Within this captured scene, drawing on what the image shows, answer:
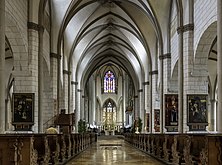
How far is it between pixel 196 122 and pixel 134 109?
3126cm

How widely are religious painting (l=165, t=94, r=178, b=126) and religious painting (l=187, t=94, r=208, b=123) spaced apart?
3.69m

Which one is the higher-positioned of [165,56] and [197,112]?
[165,56]

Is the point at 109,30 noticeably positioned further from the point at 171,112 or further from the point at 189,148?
the point at 189,148

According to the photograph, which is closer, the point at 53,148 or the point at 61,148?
the point at 53,148

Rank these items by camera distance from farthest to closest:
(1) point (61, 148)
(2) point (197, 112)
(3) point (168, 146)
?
(2) point (197, 112) < (3) point (168, 146) < (1) point (61, 148)

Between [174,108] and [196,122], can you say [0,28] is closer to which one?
[196,122]

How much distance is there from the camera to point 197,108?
18.8 m

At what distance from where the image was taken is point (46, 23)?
80.1 feet

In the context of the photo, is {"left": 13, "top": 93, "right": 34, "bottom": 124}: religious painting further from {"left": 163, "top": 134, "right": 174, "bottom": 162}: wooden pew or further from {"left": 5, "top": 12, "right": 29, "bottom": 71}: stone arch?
{"left": 163, "top": 134, "right": 174, "bottom": 162}: wooden pew

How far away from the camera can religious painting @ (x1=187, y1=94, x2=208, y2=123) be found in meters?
18.6

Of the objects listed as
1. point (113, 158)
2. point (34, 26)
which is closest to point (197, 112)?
point (113, 158)

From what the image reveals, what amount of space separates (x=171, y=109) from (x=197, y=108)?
435cm

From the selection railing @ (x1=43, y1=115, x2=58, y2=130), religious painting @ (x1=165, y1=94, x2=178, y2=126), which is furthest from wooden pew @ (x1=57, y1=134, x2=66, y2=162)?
railing @ (x1=43, y1=115, x2=58, y2=130)

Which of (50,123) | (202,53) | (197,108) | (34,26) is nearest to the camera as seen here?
(197,108)
